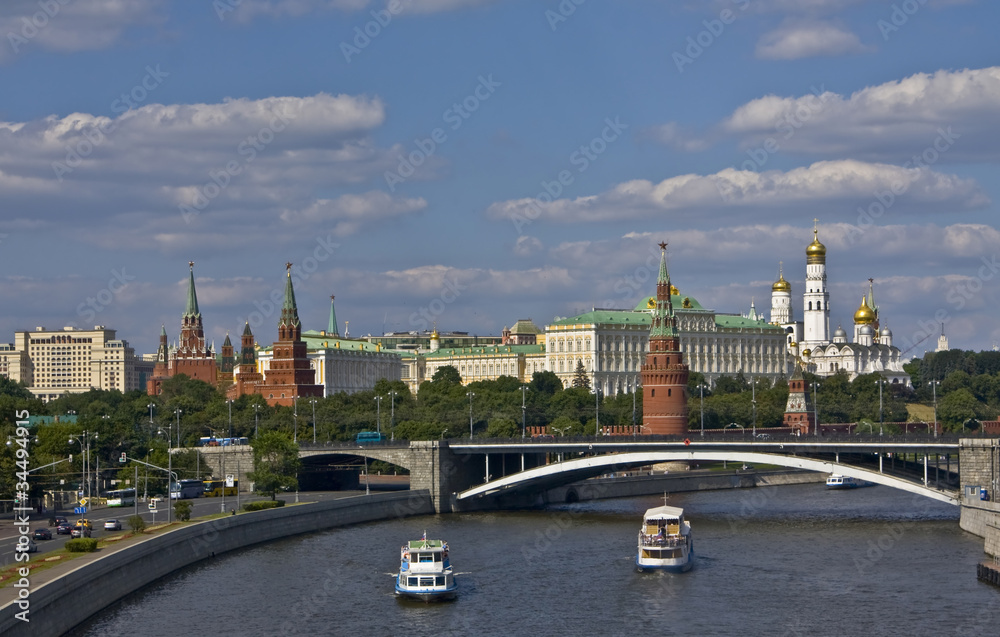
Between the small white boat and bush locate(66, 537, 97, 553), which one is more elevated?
bush locate(66, 537, 97, 553)

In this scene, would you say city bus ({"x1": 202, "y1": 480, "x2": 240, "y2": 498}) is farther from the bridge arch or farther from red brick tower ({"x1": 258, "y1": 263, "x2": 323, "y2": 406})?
red brick tower ({"x1": 258, "y1": 263, "x2": 323, "y2": 406})

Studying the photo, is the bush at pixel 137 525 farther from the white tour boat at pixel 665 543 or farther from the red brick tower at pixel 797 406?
the red brick tower at pixel 797 406

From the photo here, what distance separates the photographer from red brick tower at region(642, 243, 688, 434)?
150 meters

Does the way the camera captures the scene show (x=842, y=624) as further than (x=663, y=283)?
No

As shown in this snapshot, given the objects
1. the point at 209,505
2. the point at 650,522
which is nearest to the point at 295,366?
the point at 209,505

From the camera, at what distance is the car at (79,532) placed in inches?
2977

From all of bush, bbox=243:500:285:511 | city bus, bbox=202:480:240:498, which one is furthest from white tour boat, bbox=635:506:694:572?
city bus, bbox=202:480:240:498

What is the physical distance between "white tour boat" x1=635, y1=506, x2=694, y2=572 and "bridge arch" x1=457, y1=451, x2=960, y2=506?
19012 millimetres

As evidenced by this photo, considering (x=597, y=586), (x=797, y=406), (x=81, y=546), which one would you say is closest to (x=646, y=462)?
(x=597, y=586)

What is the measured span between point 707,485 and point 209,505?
157ft

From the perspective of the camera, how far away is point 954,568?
242 ft

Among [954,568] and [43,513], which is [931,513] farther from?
[43,513]

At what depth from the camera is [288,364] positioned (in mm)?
189750

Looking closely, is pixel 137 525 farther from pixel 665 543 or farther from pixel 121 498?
pixel 121 498
